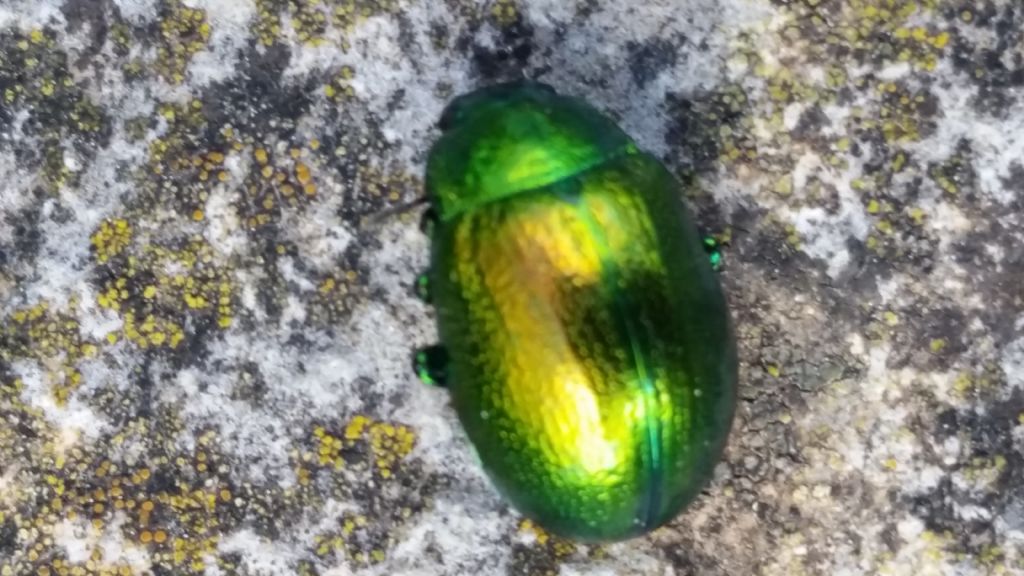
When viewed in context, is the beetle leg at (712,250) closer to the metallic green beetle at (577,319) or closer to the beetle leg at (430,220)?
the metallic green beetle at (577,319)

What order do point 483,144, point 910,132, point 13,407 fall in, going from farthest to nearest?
point 13,407 → point 910,132 → point 483,144

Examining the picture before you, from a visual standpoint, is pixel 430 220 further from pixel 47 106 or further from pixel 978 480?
pixel 978 480

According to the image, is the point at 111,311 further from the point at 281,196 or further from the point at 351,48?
the point at 351,48

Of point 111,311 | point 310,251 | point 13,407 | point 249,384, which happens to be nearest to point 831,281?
point 310,251

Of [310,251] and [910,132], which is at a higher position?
[310,251]

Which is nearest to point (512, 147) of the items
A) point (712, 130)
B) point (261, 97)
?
point (712, 130)

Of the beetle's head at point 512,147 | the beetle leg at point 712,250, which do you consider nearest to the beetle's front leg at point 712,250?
the beetle leg at point 712,250

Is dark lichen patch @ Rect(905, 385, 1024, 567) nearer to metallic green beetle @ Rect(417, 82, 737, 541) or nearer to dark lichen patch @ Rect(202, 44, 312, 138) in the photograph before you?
metallic green beetle @ Rect(417, 82, 737, 541)
